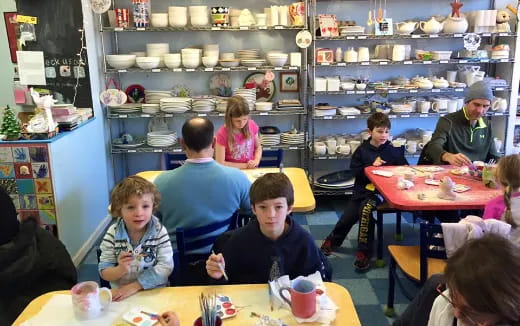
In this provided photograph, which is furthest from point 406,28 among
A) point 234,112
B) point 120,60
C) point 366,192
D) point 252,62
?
point 120,60

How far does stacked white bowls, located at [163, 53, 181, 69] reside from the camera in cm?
461

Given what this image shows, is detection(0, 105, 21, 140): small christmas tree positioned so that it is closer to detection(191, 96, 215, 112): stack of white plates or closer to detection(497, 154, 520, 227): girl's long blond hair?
detection(191, 96, 215, 112): stack of white plates

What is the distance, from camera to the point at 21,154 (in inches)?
130

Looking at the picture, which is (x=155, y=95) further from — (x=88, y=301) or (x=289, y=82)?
(x=88, y=301)

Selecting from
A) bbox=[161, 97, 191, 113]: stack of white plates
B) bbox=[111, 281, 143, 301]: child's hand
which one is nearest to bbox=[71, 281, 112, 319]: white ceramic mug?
bbox=[111, 281, 143, 301]: child's hand

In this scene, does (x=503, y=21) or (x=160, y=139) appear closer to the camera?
(x=503, y=21)

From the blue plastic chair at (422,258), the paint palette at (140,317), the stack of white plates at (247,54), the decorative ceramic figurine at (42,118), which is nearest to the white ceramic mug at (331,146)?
the stack of white plates at (247,54)

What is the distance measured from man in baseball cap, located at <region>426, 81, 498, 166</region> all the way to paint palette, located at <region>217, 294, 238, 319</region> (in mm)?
2448

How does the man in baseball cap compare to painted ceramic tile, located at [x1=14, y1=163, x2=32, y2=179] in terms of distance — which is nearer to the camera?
painted ceramic tile, located at [x1=14, y1=163, x2=32, y2=179]

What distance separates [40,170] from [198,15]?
212 centimetres

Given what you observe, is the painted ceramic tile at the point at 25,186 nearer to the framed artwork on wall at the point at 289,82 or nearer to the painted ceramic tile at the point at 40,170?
the painted ceramic tile at the point at 40,170

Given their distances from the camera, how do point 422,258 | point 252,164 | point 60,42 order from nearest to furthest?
1. point 422,258
2. point 252,164
3. point 60,42

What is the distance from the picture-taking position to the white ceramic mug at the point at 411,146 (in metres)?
4.86

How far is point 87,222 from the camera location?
3.97 metres
